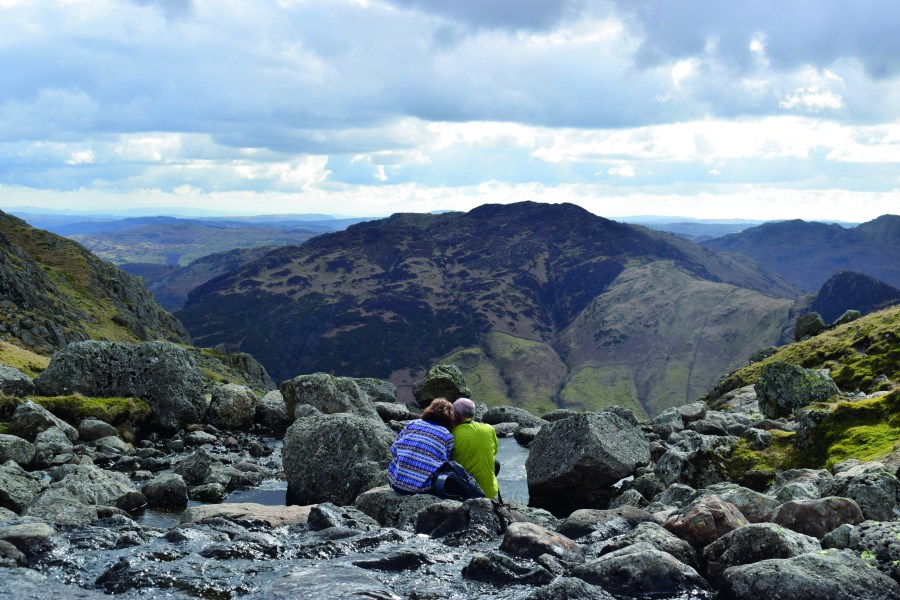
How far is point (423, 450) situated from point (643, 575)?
806 cm

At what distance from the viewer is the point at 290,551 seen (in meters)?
19.5

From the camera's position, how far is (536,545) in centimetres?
1833

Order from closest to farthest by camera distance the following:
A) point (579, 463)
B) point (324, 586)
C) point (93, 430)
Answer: point (324, 586)
point (579, 463)
point (93, 430)

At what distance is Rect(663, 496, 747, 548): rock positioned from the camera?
60.0 ft

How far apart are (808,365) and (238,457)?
6910 cm

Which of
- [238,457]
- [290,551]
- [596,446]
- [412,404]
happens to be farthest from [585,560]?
[412,404]

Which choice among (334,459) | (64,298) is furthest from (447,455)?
(64,298)

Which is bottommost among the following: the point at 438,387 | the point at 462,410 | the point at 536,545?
the point at 438,387

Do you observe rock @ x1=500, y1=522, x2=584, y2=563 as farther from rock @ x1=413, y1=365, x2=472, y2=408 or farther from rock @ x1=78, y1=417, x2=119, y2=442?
rock @ x1=413, y1=365, x2=472, y2=408

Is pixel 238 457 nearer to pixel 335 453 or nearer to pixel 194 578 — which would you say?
pixel 335 453

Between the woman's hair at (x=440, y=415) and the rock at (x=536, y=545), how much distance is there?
4.64 meters

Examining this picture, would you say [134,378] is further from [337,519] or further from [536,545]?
[536,545]

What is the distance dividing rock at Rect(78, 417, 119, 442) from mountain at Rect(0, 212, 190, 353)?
1936 inches

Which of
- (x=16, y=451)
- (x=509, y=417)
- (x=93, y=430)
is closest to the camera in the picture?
(x=16, y=451)
